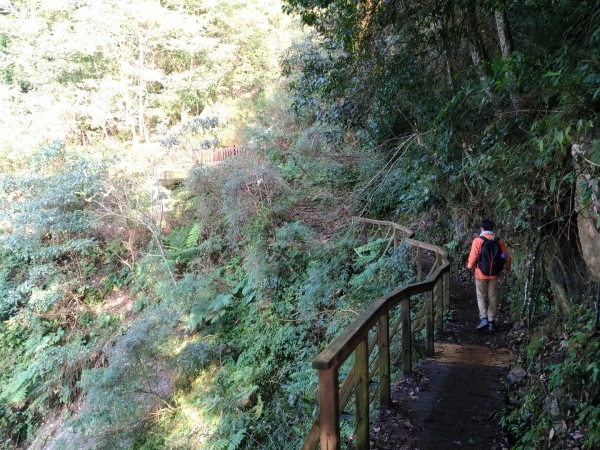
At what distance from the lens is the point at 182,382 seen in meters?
9.78

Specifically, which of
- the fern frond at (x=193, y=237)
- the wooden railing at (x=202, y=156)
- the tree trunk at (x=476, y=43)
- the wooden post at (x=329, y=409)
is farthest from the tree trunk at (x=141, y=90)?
the wooden post at (x=329, y=409)

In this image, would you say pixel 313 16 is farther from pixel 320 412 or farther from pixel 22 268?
pixel 22 268

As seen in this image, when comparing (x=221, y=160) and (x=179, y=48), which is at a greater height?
(x=179, y=48)

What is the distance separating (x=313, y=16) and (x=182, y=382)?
840cm

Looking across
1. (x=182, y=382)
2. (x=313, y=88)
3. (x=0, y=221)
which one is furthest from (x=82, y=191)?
(x=313, y=88)

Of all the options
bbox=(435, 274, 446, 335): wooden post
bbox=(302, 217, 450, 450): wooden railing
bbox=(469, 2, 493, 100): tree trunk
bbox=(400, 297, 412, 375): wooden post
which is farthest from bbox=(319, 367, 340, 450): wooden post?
bbox=(469, 2, 493, 100): tree trunk

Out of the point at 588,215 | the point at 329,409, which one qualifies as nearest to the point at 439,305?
the point at 588,215

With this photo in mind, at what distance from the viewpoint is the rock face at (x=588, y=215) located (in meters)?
3.89

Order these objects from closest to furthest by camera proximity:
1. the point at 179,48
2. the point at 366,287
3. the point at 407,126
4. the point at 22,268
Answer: the point at 366,287
the point at 407,126
the point at 22,268
the point at 179,48

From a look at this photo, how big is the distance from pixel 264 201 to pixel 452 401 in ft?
35.7

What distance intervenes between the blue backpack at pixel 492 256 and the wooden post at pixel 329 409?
431 cm

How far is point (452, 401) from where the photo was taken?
4.10 metres

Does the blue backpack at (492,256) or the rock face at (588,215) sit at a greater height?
the rock face at (588,215)

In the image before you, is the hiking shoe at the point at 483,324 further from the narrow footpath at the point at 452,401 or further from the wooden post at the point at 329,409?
the wooden post at the point at 329,409
